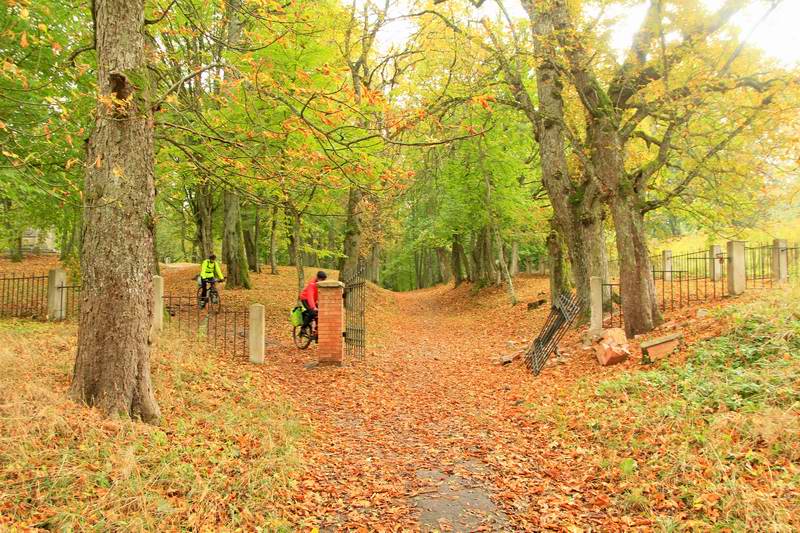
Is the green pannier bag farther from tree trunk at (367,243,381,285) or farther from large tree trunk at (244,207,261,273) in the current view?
tree trunk at (367,243,381,285)

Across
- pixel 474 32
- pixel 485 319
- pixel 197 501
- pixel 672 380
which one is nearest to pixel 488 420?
pixel 672 380

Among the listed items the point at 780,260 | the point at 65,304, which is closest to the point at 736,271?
the point at 780,260

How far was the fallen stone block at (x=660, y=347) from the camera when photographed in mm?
6721

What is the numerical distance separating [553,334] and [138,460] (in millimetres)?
7430

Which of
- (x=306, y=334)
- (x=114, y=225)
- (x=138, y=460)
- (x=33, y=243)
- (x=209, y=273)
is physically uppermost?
(x=33, y=243)

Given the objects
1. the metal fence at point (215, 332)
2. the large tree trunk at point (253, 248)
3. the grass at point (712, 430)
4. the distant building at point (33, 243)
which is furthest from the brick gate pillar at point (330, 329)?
the distant building at point (33, 243)

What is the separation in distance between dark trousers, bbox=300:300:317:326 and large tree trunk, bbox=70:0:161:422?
17.1 ft

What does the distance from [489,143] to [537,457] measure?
45.7 feet

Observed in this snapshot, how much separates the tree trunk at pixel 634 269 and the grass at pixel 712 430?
204 centimetres

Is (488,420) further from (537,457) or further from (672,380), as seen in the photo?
(672,380)

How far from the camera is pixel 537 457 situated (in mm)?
5020

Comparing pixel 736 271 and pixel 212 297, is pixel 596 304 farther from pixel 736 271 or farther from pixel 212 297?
pixel 212 297

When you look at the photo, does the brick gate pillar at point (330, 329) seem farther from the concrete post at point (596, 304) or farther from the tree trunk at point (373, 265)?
the tree trunk at point (373, 265)

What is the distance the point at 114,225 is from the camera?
449 cm
